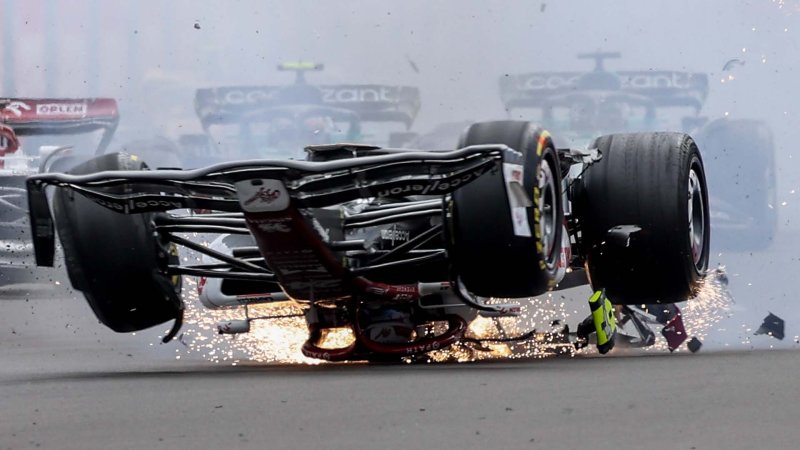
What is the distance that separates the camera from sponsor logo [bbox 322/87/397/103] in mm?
13328

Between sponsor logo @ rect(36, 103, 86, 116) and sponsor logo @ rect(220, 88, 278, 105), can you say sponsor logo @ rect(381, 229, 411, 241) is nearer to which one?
sponsor logo @ rect(220, 88, 278, 105)

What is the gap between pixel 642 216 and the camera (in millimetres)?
7539

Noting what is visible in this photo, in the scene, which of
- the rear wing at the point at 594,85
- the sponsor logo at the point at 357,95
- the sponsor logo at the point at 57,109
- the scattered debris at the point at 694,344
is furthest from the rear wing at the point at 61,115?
the scattered debris at the point at 694,344

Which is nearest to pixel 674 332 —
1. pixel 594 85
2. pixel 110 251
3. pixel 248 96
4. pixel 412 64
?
pixel 110 251

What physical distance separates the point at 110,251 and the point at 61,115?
8184 mm

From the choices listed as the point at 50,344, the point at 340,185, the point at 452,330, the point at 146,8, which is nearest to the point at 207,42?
the point at 146,8

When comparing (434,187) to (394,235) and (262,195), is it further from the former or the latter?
(394,235)

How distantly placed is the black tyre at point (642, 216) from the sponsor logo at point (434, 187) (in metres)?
1.42

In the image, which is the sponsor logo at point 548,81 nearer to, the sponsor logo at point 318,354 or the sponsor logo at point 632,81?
the sponsor logo at point 632,81

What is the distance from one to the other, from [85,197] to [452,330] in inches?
89.3

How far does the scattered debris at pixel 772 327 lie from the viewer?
9430 millimetres

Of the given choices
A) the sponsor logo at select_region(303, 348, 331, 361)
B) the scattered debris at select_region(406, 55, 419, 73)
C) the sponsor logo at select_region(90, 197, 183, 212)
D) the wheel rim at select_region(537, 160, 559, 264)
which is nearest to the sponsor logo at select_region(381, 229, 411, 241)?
the sponsor logo at select_region(303, 348, 331, 361)

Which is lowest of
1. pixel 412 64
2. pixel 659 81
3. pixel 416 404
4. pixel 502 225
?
pixel 416 404

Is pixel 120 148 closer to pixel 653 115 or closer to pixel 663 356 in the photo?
pixel 653 115
